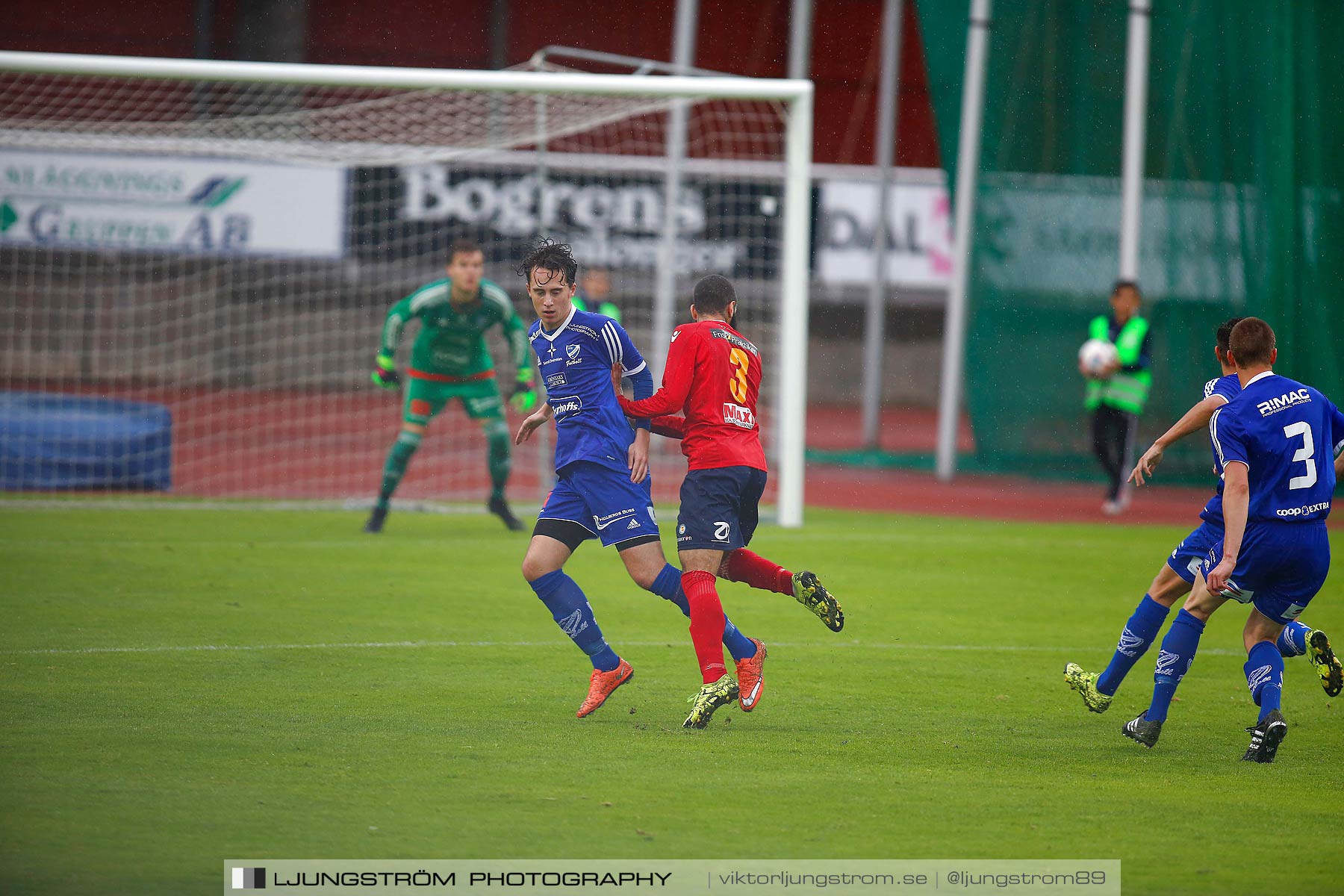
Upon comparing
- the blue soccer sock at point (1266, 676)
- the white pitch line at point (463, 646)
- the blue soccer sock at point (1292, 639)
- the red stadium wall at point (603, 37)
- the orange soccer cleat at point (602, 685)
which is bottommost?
the white pitch line at point (463, 646)

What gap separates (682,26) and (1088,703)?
12.1m

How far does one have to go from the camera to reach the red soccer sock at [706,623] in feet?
18.3

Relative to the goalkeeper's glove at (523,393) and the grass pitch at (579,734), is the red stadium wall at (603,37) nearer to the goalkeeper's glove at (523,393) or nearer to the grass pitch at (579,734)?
the goalkeeper's glove at (523,393)

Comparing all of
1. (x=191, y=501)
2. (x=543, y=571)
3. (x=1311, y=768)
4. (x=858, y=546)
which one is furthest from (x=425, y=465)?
(x=1311, y=768)

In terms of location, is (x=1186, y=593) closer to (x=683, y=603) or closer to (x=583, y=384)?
(x=683, y=603)

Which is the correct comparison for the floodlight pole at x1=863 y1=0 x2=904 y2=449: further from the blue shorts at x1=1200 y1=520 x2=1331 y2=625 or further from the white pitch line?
the blue shorts at x1=1200 y1=520 x2=1331 y2=625

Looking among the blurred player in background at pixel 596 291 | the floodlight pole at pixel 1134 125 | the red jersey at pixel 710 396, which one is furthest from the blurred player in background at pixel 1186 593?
the floodlight pole at pixel 1134 125

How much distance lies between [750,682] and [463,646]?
1987 mm

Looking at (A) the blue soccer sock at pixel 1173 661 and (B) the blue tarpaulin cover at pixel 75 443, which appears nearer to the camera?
(A) the blue soccer sock at pixel 1173 661

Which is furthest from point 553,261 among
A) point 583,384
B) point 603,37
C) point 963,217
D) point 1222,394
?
point 603,37

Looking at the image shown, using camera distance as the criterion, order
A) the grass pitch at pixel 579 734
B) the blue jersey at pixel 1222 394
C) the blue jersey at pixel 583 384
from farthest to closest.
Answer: the blue jersey at pixel 583 384, the blue jersey at pixel 1222 394, the grass pitch at pixel 579 734

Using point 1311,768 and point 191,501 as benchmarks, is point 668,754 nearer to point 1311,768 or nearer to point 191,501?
point 1311,768

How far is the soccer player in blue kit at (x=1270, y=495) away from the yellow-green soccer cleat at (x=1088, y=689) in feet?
1.94

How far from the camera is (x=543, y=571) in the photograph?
5676 mm
